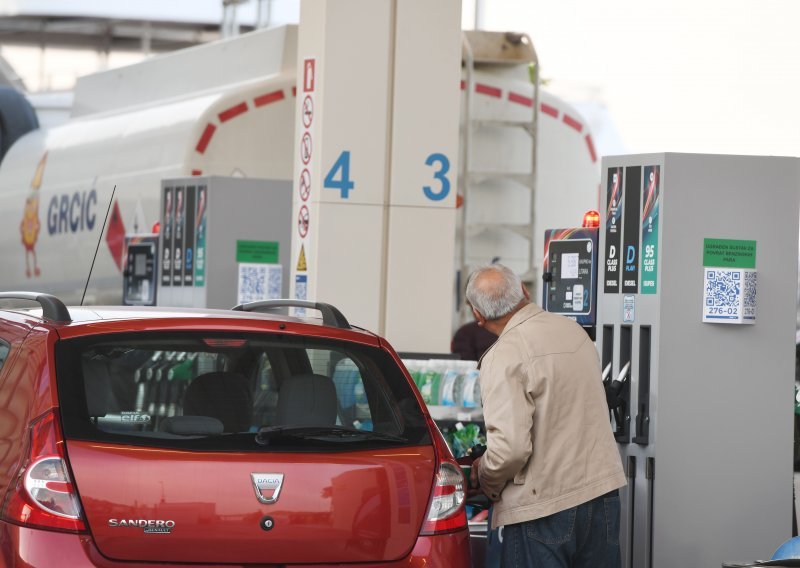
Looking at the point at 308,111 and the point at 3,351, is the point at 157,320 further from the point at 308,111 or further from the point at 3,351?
the point at 308,111

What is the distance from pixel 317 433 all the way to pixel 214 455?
0.35 m

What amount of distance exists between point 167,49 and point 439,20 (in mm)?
31225

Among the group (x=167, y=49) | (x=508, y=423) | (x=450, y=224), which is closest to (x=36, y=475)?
(x=508, y=423)

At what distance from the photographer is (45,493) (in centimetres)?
413

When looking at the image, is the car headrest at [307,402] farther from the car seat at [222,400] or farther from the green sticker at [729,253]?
the green sticker at [729,253]

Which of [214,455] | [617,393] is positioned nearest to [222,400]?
[214,455]

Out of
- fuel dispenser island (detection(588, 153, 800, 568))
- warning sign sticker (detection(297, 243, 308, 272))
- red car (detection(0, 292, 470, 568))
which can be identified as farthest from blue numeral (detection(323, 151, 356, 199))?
red car (detection(0, 292, 470, 568))

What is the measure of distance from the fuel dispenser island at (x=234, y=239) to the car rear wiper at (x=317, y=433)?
6673mm

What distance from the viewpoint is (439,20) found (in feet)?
31.1

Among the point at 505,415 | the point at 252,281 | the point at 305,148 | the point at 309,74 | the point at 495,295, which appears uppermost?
the point at 309,74

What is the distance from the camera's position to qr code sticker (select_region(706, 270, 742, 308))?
6355 millimetres

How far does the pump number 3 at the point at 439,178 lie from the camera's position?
9.59m

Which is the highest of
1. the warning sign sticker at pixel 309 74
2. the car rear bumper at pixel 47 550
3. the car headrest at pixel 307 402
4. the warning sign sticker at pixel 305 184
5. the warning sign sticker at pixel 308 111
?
the warning sign sticker at pixel 309 74

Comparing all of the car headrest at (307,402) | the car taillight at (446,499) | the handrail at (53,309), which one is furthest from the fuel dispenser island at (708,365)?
the handrail at (53,309)
